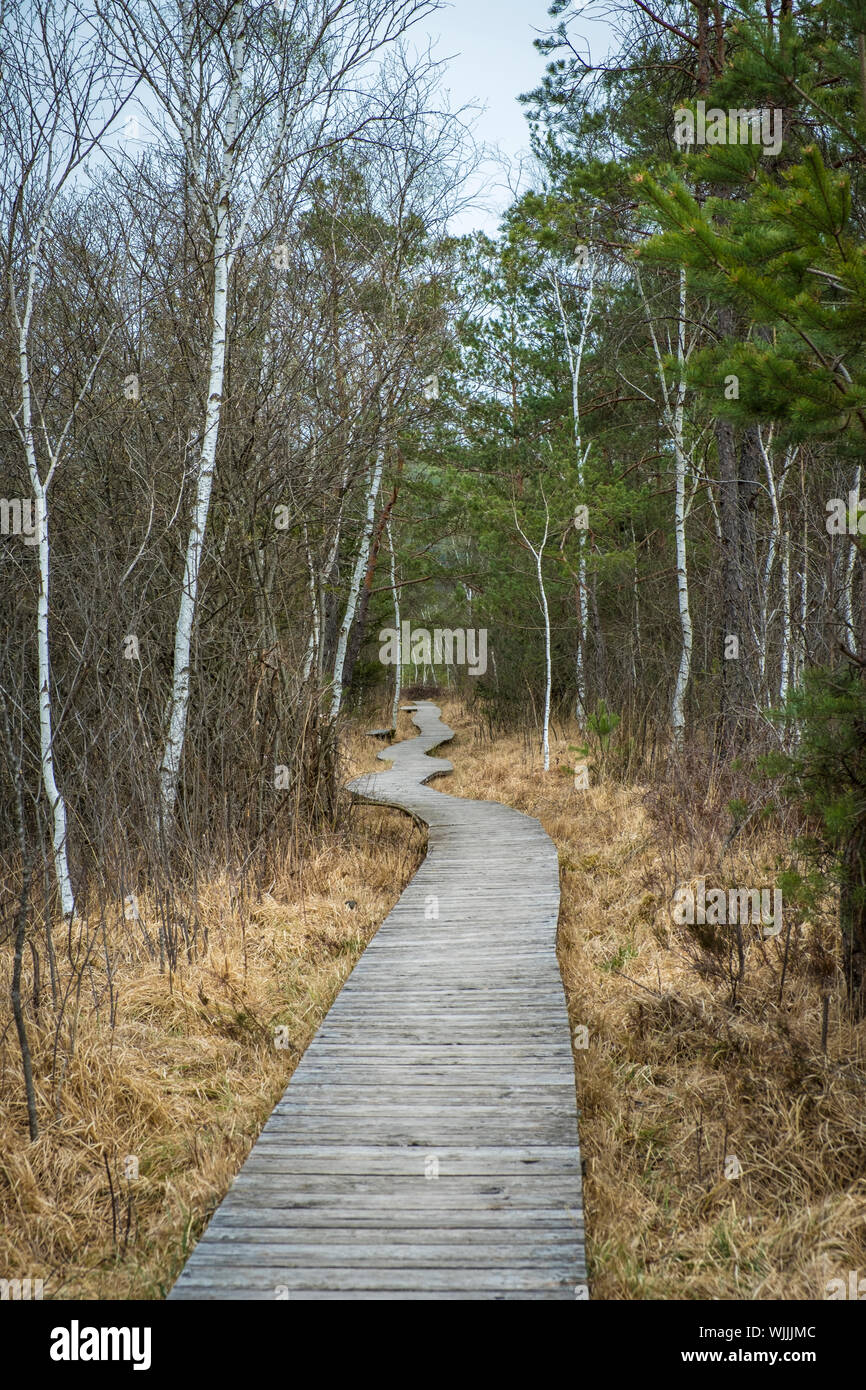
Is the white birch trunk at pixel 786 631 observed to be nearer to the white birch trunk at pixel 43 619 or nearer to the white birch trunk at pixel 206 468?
the white birch trunk at pixel 206 468

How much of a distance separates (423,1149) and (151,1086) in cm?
134

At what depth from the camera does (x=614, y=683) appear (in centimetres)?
1252

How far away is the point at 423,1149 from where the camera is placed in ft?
9.41

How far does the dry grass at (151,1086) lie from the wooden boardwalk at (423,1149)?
0.32m

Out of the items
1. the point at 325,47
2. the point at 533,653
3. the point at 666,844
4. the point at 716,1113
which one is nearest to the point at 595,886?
the point at 666,844

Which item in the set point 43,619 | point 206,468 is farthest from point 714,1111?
point 206,468

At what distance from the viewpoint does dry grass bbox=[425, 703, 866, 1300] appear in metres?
2.57

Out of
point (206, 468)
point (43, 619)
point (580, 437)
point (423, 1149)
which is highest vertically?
point (580, 437)

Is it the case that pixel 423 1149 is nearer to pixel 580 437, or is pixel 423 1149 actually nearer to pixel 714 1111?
pixel 714 1111

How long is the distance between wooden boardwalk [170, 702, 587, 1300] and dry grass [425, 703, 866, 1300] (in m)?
0.26

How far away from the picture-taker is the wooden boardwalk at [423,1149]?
227cm

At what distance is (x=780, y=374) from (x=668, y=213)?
73 cm

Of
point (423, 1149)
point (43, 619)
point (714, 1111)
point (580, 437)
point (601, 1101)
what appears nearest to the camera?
point (423, 1149)

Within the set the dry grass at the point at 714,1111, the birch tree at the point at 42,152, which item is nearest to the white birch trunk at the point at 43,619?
the birch tree at the point at 42,152
